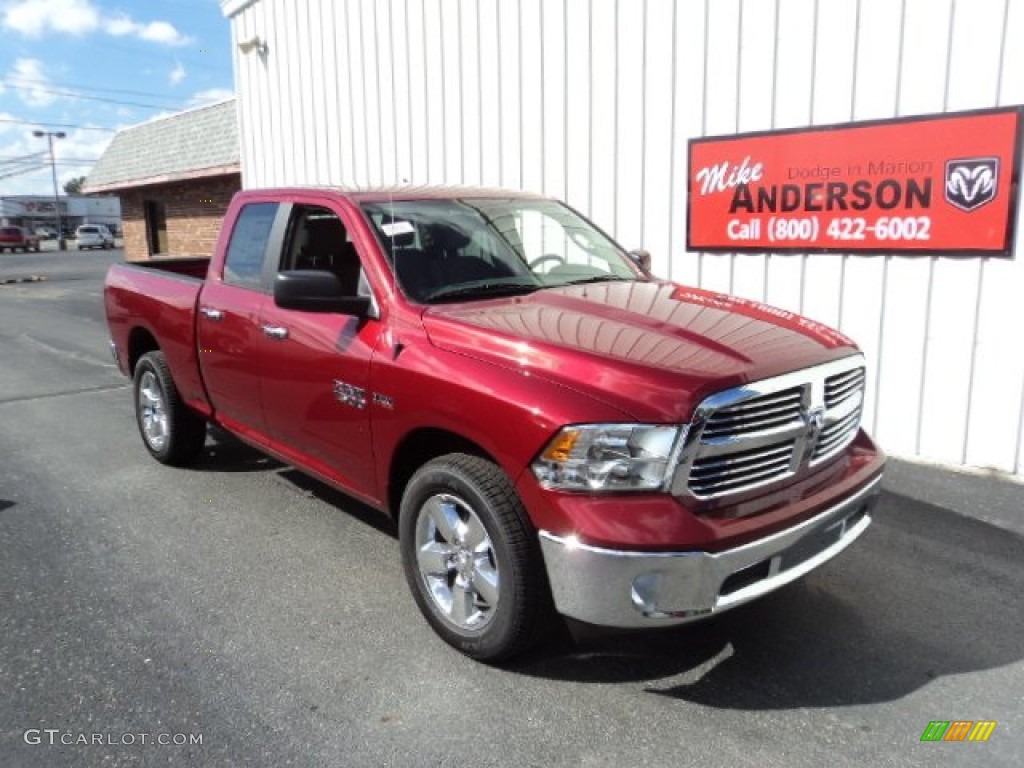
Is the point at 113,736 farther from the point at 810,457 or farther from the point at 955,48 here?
the point at 955,48

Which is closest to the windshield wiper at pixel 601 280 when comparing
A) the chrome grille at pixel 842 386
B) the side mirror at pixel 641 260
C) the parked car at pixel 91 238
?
the side mirror at pixel 641 260

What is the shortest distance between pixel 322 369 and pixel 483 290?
832mm

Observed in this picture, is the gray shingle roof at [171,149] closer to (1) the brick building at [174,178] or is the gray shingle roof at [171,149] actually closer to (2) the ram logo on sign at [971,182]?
(1) the brick building at [174,178]

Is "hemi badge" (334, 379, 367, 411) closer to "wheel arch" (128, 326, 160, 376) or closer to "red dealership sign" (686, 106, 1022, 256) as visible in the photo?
"wheel arch" (128, 326, 160, 376)

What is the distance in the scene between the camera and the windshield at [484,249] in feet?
12.4

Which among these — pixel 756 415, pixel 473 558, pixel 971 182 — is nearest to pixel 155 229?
pixel 971 182

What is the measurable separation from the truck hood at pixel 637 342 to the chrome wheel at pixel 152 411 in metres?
3.03

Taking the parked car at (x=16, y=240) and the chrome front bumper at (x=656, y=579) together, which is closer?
the chrome front bumper at (x=656, y=579)

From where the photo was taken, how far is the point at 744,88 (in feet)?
20.6

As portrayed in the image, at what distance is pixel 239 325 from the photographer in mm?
4551

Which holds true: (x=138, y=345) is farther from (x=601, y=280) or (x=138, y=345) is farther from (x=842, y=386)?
(x=842, y=386)

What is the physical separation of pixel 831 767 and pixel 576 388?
4.74 feet

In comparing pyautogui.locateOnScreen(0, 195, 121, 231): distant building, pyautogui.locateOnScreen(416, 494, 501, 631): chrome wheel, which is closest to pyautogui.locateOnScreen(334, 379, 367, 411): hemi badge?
pyautogui.locateOnScreen(416, 494, 501, 631): chrome wheel

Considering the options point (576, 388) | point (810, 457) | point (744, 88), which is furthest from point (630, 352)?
point (744, 88)
